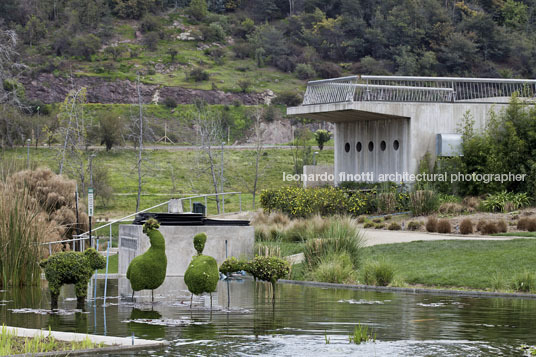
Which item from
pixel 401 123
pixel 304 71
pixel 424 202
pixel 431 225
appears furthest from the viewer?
pixel 304 71

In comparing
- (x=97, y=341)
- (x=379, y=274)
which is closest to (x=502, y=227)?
(x=379, y=274)

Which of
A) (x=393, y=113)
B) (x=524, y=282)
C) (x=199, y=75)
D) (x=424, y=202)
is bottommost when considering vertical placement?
(x=524, y=282)

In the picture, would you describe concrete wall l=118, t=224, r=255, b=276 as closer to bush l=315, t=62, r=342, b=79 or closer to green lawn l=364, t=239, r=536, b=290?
green lawn l=364, t=239, r=536, b=290

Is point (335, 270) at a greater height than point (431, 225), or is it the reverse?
point (431, 225)

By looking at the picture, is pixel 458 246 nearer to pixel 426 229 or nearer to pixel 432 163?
pixel 426 229

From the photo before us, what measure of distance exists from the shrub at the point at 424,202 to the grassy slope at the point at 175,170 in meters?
17.2

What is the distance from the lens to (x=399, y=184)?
33.2 metres

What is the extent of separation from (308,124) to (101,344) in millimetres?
75270

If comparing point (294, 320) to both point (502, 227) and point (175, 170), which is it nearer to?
point (502, 227)

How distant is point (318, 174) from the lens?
37719 mm

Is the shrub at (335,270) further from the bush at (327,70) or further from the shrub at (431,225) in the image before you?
the bush at (327,70)

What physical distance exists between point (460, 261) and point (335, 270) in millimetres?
3222

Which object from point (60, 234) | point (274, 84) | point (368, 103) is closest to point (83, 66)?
point (274, 84)

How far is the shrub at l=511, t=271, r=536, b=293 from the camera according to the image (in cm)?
1542
